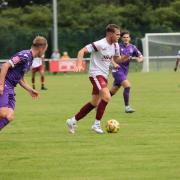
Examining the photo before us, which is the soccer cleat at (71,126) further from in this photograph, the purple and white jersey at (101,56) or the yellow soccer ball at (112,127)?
the purple and white jersey at (101,56)

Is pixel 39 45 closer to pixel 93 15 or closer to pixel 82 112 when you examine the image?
pixel 82 112

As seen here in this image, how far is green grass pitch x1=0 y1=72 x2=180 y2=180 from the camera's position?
817cm

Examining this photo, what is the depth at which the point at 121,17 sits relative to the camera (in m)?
51.5

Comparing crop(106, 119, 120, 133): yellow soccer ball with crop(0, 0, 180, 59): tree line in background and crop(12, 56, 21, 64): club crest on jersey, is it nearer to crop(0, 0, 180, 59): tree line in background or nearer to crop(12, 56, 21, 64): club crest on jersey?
crop(12, 56, 21, 64): club crest on jersey

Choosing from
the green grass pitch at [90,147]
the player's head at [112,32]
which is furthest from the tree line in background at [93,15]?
the player's head at [112,32]

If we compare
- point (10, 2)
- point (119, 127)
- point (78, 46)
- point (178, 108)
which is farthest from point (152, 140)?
point (10, 2)

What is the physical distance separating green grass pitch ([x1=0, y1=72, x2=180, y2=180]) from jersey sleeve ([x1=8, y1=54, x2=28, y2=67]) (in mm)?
1236

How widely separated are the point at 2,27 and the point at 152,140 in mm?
39685

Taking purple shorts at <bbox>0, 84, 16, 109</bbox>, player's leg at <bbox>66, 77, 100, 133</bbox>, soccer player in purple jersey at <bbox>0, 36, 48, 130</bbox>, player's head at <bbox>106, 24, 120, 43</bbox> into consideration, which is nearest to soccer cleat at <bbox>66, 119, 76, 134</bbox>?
player's leg at <bbox>66, 77, 100, 133</bbox>

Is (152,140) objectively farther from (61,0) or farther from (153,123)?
(61,0)

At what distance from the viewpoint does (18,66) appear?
1009cm

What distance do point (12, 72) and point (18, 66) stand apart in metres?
0.13

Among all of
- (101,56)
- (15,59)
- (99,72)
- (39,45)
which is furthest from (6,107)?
(101,56)

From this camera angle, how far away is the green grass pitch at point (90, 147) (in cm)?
817
